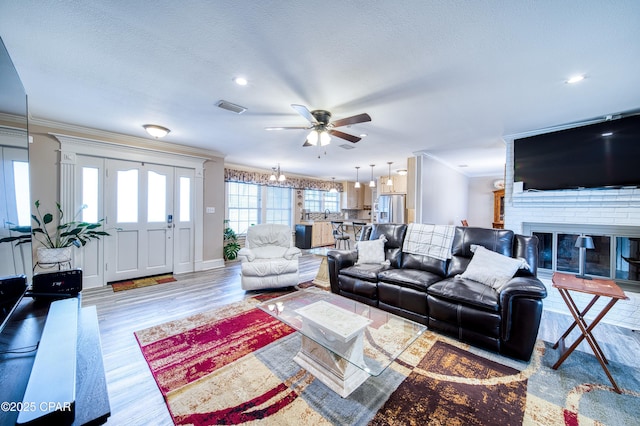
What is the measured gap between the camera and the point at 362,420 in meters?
1.44

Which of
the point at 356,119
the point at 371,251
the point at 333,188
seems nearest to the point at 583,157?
the point at 371,251

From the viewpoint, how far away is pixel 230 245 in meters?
5.67

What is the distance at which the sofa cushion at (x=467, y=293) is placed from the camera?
2117 mm

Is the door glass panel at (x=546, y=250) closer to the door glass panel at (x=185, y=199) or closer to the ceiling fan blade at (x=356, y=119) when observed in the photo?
the ceiling fan blade at (x=356, y=119)

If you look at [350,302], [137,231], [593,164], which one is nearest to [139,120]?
[137,231]

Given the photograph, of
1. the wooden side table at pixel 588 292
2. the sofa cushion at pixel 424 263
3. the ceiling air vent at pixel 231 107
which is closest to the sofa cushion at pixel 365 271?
the sofa cushion at pixel 424 263

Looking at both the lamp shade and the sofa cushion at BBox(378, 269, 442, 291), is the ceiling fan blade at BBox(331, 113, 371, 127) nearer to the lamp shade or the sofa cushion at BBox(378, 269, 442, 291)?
the sofa cushion at BBox(378, 269, 442, 291)

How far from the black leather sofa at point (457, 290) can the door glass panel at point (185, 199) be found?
3.12 meters

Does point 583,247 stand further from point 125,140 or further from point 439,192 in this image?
point 125,140

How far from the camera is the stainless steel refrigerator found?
6.18 metres

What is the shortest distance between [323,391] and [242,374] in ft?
2.08

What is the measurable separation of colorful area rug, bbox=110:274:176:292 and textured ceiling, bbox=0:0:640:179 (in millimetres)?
2450

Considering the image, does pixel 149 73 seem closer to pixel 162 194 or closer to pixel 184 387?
pixel 184 387

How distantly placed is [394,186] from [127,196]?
619 cm
